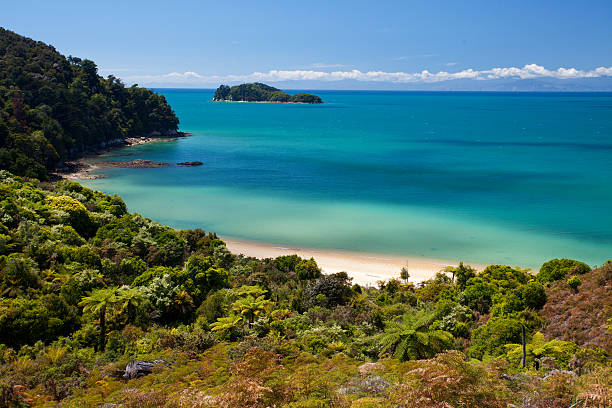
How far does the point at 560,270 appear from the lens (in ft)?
64.4

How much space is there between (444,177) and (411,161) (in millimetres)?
13429

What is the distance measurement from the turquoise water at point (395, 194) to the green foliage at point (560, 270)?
8801mm

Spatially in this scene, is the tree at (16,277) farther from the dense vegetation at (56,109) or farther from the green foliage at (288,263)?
the dense vegetation at (56,109)

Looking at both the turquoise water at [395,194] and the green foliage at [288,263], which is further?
the turquoise water at [395,194]

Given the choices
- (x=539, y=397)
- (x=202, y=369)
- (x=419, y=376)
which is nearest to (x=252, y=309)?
(x=202, y=369)

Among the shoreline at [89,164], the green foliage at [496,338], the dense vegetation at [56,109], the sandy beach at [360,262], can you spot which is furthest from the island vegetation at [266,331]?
the shoreline at [89,164]

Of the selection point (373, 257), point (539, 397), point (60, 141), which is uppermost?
point (60, 141)

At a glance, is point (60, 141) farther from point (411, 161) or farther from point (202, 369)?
point (202, 369)

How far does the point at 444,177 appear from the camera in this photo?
57.8 meters

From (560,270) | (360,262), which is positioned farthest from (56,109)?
(560,270)

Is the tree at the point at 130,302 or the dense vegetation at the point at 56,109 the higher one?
the dense vegetation at the point at 56,109

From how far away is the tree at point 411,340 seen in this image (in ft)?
41.5

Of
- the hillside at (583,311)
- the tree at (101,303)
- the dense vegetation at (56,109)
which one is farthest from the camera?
the dense vegetation at (56,109)

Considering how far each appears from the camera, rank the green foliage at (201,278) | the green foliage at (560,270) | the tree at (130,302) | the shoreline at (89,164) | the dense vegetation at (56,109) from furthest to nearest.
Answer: the shoreline at (89,164) → the dense vegetation at (56,109) → the green foliage at (201,278) → the green foliage at (560,270) → the tree at (130,302)
